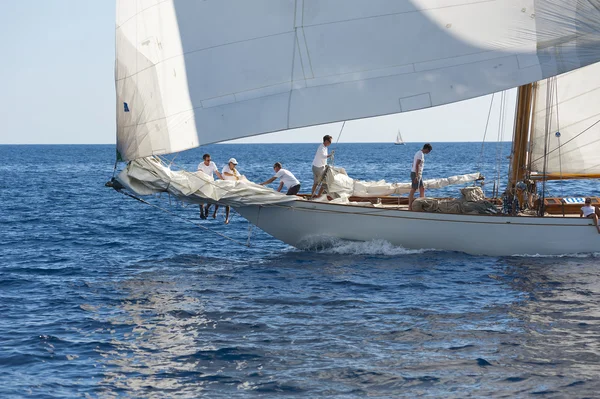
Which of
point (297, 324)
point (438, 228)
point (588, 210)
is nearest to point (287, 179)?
point (438, 228)

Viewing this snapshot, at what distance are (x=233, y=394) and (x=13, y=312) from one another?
5936 mm

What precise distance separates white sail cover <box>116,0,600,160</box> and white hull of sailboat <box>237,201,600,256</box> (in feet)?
8.73

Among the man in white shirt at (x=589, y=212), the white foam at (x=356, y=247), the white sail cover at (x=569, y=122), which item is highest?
the white sail cover at (x=569, y=122)

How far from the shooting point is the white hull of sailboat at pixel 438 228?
17.1 m

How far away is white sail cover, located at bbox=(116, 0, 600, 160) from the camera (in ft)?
51.2

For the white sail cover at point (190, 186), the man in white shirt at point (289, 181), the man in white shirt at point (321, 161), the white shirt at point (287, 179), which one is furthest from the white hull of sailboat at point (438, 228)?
the man in white shirt at point (321, 161)

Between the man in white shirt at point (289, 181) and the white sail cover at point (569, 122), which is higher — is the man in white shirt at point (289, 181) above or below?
below

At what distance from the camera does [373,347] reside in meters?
11.5

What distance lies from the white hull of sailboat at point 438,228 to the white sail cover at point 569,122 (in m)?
2.04

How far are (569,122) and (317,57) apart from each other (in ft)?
22.2

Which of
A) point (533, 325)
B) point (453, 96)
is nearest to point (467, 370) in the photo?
point (533, 325)

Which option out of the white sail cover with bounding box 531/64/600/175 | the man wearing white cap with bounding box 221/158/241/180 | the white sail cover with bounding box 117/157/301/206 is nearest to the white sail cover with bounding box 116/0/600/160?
the white sail cover with bounding box 117/157/301/206

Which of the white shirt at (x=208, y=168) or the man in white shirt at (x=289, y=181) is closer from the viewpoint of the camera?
the man in white shirt at (x=289, y=181)

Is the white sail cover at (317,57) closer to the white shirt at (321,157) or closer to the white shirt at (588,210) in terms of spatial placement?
the white shirt at (321,157)
